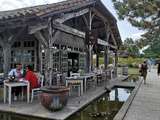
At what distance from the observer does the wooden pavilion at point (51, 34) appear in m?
9.01

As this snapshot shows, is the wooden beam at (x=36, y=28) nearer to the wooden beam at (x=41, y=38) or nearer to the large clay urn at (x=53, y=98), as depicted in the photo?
the wooden beam at (x=41, y=38)

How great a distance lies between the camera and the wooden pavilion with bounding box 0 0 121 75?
9.01m

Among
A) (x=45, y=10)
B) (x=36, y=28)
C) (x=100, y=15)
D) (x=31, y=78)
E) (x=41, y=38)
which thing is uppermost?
(x=100, y=15)

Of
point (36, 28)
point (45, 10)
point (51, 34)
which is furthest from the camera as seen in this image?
point (51, 34)

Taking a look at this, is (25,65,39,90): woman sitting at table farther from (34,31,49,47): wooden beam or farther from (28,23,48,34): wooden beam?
(28,23,48,34): wooden beam

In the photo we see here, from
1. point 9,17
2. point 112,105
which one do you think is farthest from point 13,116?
point 112,105

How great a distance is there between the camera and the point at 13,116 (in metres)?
7.46

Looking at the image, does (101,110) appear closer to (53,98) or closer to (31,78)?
(53,98)

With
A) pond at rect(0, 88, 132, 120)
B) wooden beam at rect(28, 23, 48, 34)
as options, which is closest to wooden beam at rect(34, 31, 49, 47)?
wooden beam at rect(28, 23, 48, 34)

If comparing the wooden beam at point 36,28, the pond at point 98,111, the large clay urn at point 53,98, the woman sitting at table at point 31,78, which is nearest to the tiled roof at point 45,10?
the wooden beam at point 36,28

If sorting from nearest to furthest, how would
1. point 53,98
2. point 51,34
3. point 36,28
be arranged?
1. point 53,98
2. point 36,28
3. point 51,34

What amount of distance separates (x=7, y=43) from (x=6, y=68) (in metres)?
1.09

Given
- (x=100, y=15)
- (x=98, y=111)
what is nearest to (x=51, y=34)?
(x=98, y=111)

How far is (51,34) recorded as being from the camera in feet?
31.0
